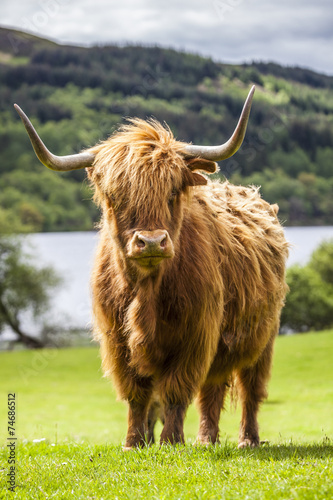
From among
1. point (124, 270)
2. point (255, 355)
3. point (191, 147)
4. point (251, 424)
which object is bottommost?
point (251, 424)

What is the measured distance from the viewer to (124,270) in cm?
530

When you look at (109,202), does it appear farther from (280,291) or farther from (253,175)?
(253,175)

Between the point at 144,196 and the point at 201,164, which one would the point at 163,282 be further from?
the point at 201,164

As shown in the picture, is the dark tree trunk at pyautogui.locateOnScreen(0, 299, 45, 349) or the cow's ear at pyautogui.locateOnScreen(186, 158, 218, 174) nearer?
the cow's ear at pyautogui.locateOnScreen(186, 158, 218, 174)

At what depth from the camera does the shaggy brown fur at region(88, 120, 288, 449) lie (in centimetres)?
510

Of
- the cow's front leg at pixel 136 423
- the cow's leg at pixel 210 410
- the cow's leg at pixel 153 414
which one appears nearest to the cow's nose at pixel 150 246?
the cow's front leg at pixel 136 423

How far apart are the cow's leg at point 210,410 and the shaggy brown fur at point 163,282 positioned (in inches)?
22.5

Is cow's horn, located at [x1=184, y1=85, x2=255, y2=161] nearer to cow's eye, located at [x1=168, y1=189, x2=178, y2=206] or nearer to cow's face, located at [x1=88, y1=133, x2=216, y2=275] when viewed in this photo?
cow's face, located at [x1=88, y1=133, x2=216, y2=275]

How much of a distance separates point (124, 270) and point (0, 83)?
122 metres

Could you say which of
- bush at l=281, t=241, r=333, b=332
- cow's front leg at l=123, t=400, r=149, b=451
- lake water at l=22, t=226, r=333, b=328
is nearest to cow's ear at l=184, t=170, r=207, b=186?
cow's front leg at l=123, t=400, r=149, b=451

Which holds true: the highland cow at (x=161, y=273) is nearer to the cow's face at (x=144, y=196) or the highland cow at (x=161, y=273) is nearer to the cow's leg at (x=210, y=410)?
the cow's face at (x=144, y=196)

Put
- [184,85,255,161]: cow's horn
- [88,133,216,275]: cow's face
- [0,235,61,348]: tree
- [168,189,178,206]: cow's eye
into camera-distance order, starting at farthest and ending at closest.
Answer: [0,235,61,348]: tree, [168,189,178,206]: cow's eye, [184,85,255,161]: cow's horn, [88,133,216,275]: cow's face

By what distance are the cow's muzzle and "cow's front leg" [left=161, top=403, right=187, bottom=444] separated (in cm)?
140

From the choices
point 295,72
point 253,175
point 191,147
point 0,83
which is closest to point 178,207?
point 191,147
